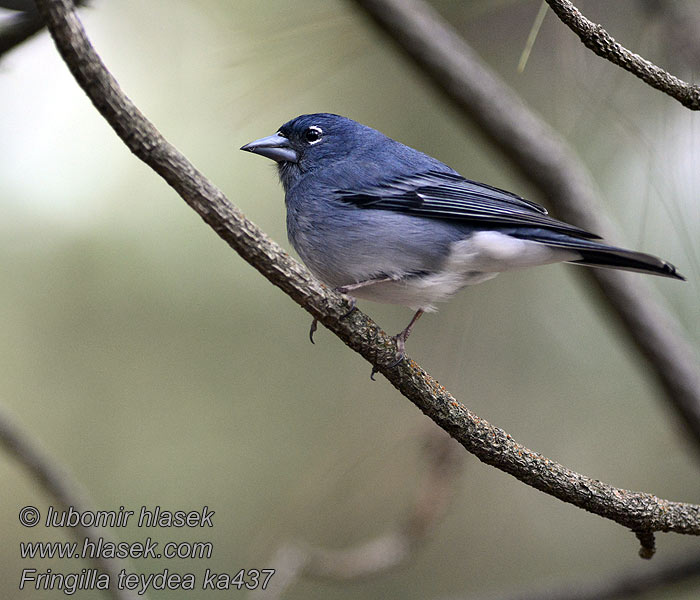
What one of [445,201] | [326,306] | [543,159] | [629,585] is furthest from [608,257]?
[629,585]

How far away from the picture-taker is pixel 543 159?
14.3 feet

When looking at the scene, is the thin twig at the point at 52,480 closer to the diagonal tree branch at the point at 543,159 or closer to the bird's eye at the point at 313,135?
the bird's eye at the point at 313,135

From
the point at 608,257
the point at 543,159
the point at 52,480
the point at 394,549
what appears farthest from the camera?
the point at 543,159

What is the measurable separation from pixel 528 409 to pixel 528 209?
8.12ft

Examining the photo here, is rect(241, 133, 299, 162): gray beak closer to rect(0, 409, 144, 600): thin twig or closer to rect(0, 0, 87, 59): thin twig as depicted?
rect(0, 0, 87, 59): thin twig

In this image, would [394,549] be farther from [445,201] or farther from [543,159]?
[543,159]

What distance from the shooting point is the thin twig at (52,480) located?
130 inches

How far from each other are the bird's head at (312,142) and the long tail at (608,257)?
1105 millimetres

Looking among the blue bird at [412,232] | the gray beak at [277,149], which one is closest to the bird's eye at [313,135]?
the gray beak at [277,149]

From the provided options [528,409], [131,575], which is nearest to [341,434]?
[528,409]

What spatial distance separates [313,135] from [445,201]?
908mm

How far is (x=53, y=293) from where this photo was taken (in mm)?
5961

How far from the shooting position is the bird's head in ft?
12.9

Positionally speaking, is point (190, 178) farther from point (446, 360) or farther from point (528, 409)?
point (528, 409)
